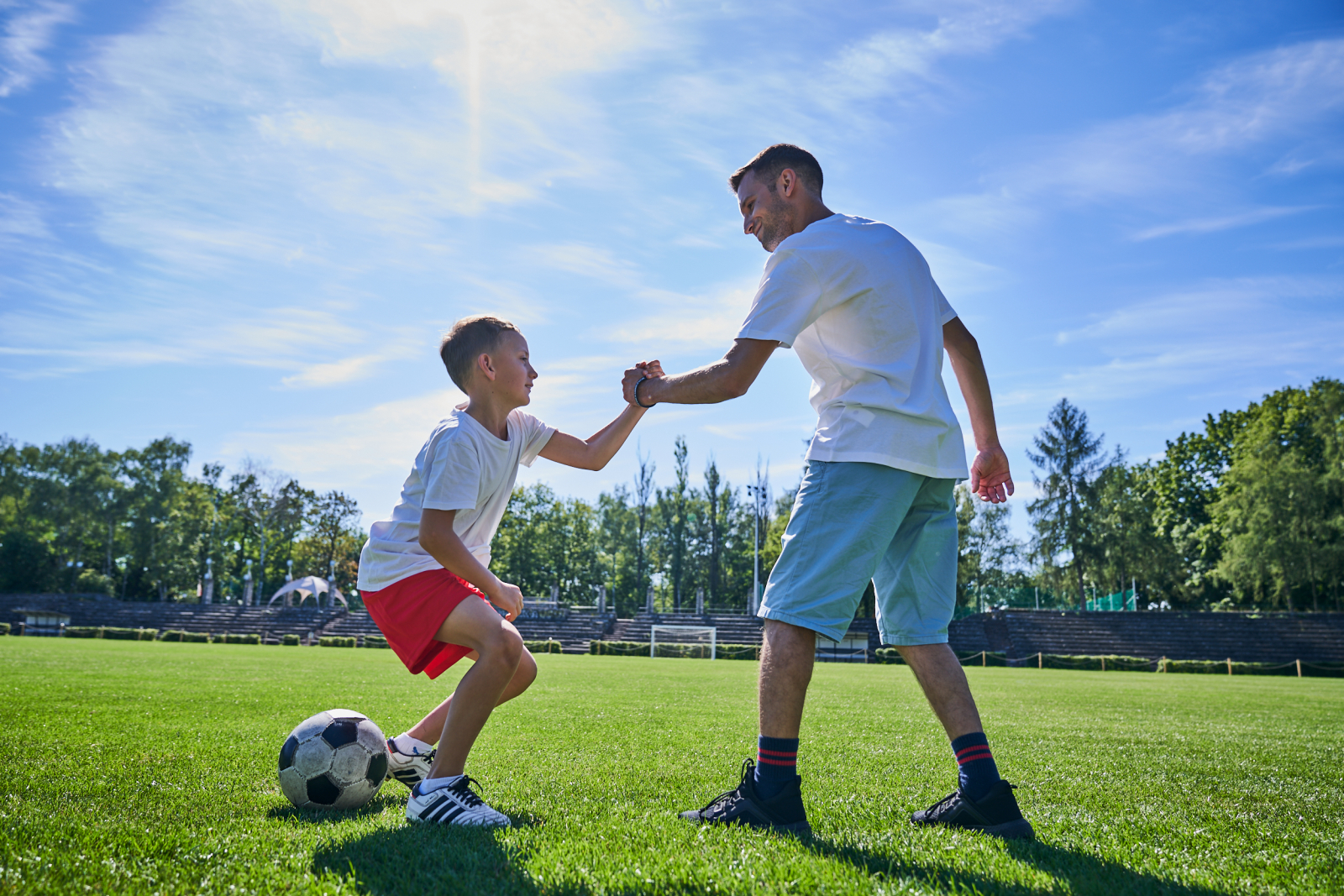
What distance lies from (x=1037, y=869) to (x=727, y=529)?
66422 mm

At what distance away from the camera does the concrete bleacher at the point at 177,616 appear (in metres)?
46.6

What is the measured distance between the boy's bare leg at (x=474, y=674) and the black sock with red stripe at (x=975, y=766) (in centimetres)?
184

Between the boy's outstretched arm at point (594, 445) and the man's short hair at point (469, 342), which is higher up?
the man's short hair at point (469, 342)

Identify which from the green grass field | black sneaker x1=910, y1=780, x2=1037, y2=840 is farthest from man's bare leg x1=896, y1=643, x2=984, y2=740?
the green grass field

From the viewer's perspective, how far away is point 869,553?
121 inches

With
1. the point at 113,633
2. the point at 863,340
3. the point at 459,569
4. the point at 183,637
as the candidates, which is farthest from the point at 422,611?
the point at 113,633

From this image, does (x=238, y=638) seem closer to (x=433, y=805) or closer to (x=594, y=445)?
(x=594, y=445)

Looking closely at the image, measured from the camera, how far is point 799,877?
7.27ft

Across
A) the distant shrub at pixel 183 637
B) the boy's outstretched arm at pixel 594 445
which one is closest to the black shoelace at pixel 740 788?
the boy's outstretched arm at pixel 594 445

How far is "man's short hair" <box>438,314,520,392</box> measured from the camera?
3.69 metres

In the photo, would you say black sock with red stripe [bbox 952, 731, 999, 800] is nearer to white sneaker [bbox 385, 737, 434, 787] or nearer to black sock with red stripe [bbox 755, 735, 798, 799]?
black sock with red stripe [bbox 755, 735, 798, 799]

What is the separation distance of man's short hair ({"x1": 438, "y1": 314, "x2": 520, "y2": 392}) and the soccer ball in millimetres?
1658

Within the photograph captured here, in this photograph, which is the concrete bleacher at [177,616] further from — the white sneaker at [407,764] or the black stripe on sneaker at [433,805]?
the black stripe on sneaker at [433,805]

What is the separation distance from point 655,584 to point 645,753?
7500 cm
